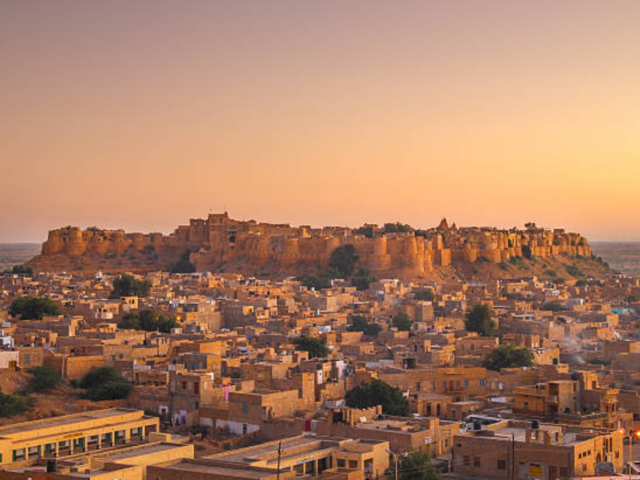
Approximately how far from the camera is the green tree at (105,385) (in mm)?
27562

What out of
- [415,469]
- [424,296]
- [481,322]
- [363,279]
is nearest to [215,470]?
[415,469]

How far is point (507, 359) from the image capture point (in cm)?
3228

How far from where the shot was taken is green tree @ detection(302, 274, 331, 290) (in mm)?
65312

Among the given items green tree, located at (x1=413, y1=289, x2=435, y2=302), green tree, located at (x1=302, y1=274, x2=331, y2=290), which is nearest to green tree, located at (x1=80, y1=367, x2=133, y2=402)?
green tree, located at (x1=413, y1=289, x2=435, y2=302)

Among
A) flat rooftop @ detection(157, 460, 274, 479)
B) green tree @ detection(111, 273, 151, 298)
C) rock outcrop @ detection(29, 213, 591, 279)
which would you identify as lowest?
flat rooftop @ detection(157, 460, 274, 479)

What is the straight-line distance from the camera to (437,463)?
20.8m

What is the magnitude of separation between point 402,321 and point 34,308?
47.7 feet

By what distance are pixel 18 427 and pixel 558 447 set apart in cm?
1098

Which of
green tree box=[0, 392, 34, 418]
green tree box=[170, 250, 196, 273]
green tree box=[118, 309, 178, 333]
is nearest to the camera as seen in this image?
green tree box=[0, 392, 34, 418]

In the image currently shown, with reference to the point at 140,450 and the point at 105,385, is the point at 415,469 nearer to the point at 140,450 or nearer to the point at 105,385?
the point at 140,450

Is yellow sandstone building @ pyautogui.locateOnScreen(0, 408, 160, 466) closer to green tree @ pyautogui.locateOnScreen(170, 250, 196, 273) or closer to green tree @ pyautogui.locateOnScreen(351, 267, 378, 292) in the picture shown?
green tree @ pyautogui.locateOnScreen(351, 267, 378, 292)

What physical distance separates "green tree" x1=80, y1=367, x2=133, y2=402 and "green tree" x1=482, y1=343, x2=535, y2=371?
10.8 metres

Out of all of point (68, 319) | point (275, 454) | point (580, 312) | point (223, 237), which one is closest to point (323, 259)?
point (223, 237)

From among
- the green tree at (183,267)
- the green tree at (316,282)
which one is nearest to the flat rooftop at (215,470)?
the green tree at (316,282)
